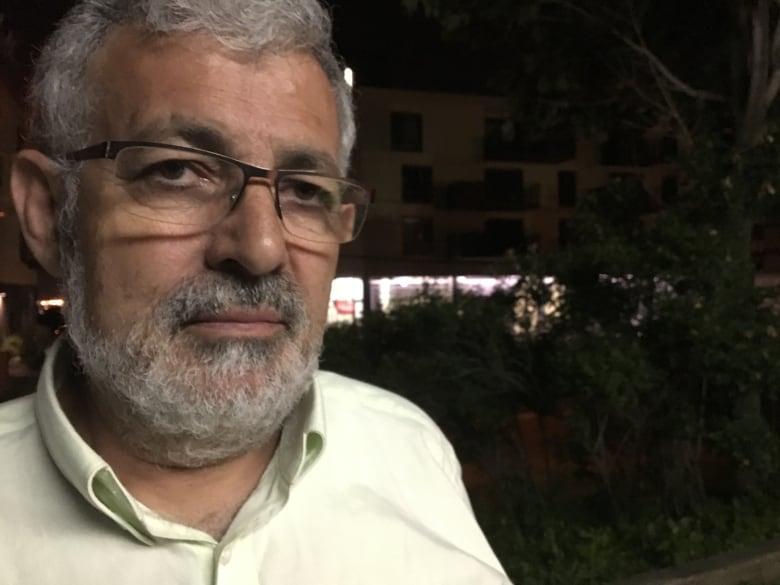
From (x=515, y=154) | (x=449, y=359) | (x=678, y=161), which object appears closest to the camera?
(x=678, y=161)

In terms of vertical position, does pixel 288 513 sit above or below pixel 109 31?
below

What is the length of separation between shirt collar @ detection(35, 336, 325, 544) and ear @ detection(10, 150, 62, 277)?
209 millimetres

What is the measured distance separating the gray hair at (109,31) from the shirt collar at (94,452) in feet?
1.49

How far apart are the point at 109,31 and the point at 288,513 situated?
100 centimetres

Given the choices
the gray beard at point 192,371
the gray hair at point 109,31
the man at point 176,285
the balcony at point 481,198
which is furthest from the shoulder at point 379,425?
the balcony at point 481,198

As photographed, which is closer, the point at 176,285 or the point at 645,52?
the point at 176,285

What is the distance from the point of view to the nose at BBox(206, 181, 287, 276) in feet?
4.28

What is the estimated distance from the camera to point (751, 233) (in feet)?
14.0

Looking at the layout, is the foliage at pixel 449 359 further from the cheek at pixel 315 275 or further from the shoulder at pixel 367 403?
the cheek at pixel 315 275

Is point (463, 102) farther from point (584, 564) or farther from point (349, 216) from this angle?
point (349, 216)

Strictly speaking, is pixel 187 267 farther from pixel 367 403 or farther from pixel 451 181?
pixel 451 181

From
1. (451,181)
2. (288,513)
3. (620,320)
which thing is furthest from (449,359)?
(451,181)

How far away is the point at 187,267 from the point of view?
4.32 ft

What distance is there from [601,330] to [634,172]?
3.89 feet
